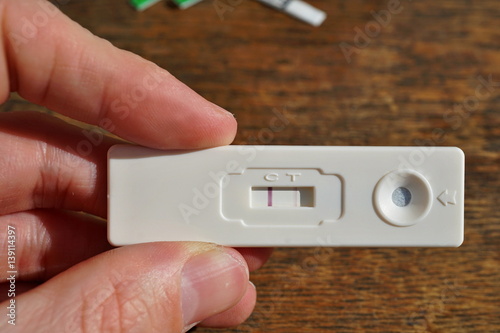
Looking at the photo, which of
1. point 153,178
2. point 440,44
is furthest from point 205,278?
point 440,44

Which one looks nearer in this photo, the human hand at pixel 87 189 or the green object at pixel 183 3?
the human hand at pixel 87 189

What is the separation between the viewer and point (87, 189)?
73 centimetres

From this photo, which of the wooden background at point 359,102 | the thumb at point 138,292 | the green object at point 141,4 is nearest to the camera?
the thumb at point 138,292

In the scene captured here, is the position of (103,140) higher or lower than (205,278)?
higher

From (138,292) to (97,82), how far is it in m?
0.26

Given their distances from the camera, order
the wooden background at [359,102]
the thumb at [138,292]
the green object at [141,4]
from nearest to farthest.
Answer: the thumb at [138,292] < the wooden background at [359,102] < the green object at [141,4]

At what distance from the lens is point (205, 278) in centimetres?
61

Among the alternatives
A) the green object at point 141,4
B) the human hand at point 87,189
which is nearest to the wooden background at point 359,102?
the green object at point 141,4

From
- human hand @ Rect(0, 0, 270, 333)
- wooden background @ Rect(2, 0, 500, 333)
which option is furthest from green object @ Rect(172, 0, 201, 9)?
human hand @ Rect(0, 0, 270, 333)

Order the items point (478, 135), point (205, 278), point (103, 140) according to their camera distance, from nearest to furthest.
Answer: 1. point (205, 278)
2. point (103, 140)
3. point (478, 135)

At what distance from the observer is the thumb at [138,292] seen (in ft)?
Result: 1.84

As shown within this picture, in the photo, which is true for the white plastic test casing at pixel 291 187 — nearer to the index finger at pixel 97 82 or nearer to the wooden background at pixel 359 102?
the index finger at pixel 97 82

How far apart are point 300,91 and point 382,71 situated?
145mm

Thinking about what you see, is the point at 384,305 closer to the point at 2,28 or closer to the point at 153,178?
the point at 153,178
